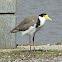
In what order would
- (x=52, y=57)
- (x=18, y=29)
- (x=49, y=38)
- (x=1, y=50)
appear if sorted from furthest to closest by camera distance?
(x=49, y=38) → (x=1, y=50) → (x=18, y=29) → (x=52, y=57)

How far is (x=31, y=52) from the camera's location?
966cm

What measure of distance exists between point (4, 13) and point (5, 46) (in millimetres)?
1029

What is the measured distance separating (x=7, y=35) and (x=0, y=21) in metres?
0.49

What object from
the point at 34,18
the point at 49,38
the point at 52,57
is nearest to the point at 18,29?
the point at 34,18

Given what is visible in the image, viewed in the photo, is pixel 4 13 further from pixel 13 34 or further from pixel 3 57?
pixel 3 57

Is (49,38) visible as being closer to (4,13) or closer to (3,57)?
(4,13)

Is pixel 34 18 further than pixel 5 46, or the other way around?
pixel 5 46

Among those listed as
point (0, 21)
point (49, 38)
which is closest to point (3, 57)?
point (0, 21)

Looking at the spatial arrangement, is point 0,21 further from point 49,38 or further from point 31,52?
point 49,38

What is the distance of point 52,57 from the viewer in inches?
350

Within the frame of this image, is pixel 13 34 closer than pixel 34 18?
No

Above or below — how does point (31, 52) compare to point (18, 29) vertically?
below

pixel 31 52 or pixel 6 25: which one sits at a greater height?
pixel 6 25

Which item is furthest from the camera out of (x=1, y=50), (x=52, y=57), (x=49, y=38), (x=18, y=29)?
(x=49, y=38)
